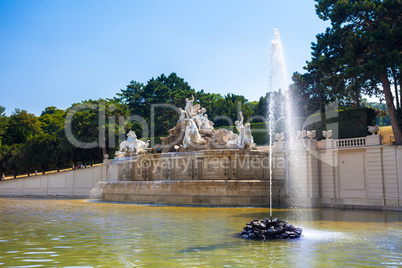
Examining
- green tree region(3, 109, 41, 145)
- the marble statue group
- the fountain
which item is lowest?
the fountain

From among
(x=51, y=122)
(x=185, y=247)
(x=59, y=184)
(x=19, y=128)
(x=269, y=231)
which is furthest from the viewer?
(x=51, y=122)

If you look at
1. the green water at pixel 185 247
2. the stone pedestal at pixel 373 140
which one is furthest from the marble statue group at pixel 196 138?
the green water at pixel 185 247

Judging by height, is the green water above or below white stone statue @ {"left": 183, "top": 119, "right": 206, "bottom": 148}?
below

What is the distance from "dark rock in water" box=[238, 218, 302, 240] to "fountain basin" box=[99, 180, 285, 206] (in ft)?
37.5

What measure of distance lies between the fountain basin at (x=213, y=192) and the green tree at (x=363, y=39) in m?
8.48

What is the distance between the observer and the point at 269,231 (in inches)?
387

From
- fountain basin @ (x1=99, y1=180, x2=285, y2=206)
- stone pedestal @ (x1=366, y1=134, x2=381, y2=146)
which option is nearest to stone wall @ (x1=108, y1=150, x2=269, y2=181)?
fountain basin @ (x1=99, y1=180, x2=285, y2=206)

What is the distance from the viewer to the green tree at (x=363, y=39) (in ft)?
71.5

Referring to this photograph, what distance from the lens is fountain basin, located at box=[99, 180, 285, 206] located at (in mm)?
21703

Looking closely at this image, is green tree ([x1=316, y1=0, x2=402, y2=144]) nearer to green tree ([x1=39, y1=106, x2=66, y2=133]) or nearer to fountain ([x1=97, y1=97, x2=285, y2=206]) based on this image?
fountain ([x1=97, y1=97, x2=285, y2=206])

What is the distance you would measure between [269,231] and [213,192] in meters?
12.2

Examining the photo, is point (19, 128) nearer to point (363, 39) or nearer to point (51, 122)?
point (51, 122)

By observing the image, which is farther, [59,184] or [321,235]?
[59,184]

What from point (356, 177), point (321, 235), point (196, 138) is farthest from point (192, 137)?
point (321, 235)
